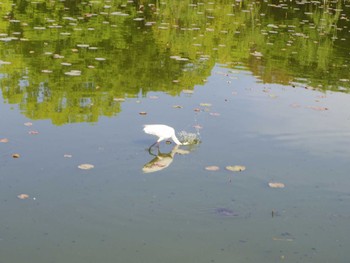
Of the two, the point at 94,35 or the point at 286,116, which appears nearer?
the point at 286,116

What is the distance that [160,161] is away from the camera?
19.8 feet

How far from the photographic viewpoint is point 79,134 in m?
6.61

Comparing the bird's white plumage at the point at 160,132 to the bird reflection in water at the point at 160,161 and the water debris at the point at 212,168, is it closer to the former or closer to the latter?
the bird reflection in water at the point at 160,161

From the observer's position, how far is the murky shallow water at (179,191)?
4.44 metres

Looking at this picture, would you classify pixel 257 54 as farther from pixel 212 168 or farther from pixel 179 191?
pixel 179 191

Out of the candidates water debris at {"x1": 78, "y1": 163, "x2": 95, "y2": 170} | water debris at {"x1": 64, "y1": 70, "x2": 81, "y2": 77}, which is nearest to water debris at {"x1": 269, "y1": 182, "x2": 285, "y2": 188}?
water debris at {"x1": 78, "y1": 163, "x2": 95, "y2": 170}

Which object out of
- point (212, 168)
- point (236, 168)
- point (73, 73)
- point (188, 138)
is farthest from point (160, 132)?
point (73, 73)

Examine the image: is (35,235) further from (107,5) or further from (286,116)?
(107,5)

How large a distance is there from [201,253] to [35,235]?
137cm

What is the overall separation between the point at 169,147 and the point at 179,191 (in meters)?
1.14

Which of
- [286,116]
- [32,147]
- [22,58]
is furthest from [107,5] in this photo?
[32,147]

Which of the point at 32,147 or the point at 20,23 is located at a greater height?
the point at 20,23

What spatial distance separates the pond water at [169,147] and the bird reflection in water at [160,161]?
2 centimetres

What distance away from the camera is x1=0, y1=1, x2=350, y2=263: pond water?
456cm
